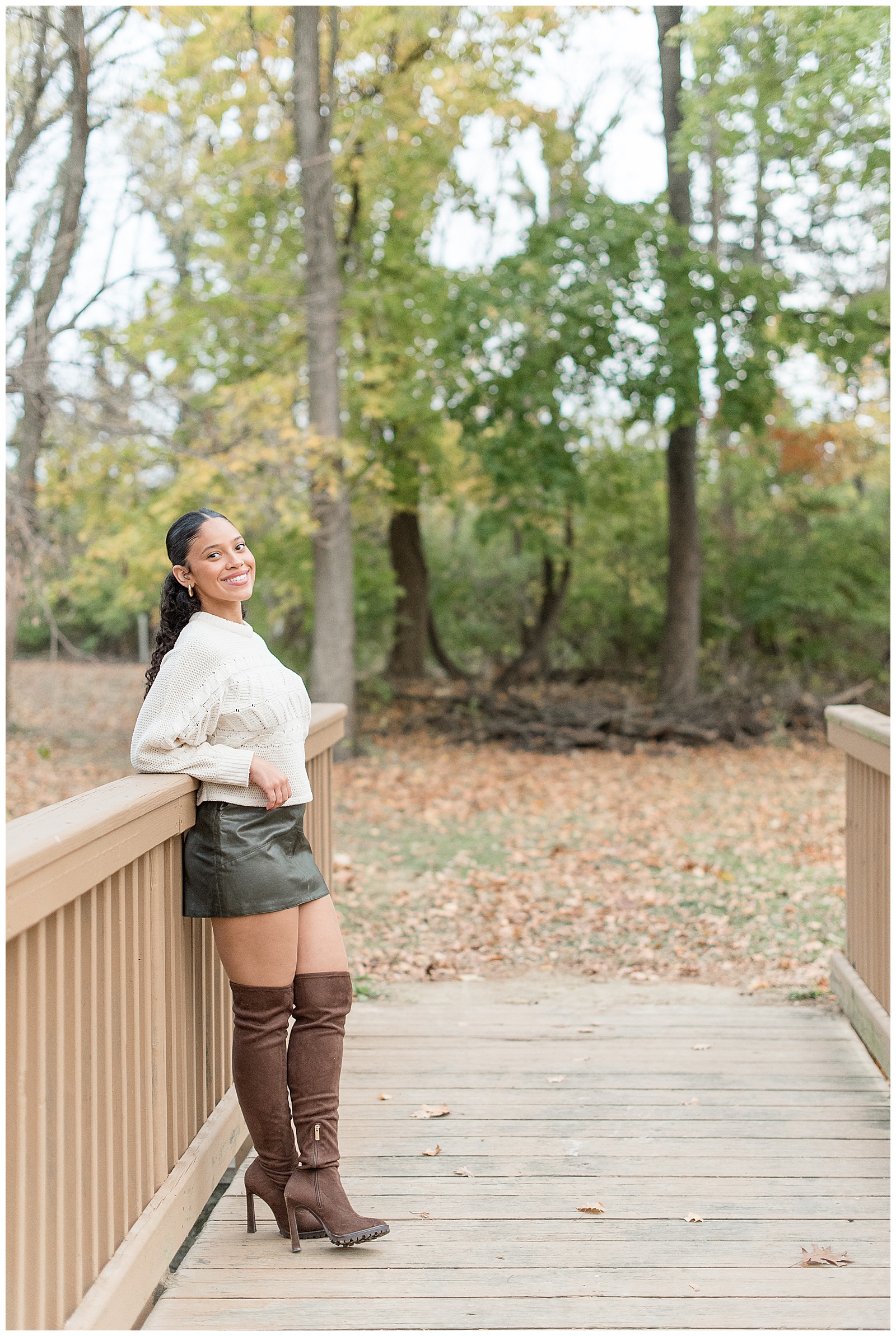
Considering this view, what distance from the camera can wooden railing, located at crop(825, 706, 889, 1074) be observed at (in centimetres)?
396

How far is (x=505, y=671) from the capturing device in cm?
1802

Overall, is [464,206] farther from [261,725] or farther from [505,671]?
[261,725]

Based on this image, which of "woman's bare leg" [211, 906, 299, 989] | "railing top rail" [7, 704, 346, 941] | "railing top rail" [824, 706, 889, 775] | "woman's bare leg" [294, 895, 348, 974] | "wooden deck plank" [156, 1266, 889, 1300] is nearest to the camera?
"railing top rail" [7, 704, 346, 941]

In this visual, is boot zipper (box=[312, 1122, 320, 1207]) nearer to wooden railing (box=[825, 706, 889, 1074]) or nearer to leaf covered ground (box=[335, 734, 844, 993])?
wooden railing (box=[825, 706, 889, 1074])

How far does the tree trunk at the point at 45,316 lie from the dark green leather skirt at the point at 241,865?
225 inches

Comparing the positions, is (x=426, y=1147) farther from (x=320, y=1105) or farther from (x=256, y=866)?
(x=256, y=866)

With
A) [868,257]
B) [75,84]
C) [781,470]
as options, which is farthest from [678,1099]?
[781,470]

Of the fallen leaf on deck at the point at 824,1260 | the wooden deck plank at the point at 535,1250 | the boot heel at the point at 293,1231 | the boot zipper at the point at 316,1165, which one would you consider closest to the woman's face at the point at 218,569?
the boot zipper at the point at 316,1165

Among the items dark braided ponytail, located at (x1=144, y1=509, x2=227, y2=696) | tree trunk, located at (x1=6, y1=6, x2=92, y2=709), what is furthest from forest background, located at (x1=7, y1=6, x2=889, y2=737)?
dark braided ponytail, located at (x1=144, y1=509, x2=227, y2=696)

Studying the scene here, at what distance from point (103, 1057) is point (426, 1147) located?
1.50 m

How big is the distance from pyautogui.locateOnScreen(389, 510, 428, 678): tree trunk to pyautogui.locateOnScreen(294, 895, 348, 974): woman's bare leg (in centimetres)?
1388

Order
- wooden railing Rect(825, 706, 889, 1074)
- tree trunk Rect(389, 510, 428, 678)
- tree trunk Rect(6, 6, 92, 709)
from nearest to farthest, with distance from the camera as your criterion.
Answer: wooden railing Rect(825, 706, 889, 1074) < tree trunk Rect(6, 6, 92, 709) < tree trunk Rect(389, 510, 428, 678)

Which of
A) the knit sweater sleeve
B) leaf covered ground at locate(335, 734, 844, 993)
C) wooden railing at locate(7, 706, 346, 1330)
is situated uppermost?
the knit sweater sleeve

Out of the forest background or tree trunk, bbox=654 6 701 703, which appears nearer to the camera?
the forest background
